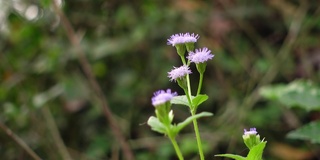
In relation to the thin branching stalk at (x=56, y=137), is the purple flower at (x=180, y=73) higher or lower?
lower

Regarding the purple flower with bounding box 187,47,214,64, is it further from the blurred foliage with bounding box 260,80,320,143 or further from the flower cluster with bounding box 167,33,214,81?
the blurred foliage with bounding box 260,80,320,143

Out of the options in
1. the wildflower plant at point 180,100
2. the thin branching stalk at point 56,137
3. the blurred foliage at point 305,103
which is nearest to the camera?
the wildflower plant at point 180,100

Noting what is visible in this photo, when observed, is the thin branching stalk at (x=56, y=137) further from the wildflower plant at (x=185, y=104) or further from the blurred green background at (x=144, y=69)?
the wildflower plant at (x=185, y=104)

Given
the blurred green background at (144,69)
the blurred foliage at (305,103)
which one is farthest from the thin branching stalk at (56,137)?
the blurred foliage at (305,103)

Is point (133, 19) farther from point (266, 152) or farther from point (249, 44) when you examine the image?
point (266, 152)

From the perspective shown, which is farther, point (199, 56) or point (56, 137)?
point (56, 137)

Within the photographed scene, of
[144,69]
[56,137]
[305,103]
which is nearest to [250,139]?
[305,103]

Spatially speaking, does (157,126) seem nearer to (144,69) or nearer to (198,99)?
(198,99)

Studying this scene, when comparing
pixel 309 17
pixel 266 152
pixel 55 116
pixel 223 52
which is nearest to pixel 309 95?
pixel 266 152
